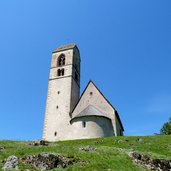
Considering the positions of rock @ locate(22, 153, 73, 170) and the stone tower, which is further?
the stone tower

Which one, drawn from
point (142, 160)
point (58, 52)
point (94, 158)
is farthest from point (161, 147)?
point (58, 52)

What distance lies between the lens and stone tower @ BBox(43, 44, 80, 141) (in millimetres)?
47013

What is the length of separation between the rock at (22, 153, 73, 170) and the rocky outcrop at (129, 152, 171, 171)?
19.0ft

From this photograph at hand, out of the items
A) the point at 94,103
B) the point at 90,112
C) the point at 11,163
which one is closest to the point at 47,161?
the point at 11,163

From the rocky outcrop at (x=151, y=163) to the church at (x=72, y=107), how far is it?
68.3 feet

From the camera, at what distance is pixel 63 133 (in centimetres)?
4591

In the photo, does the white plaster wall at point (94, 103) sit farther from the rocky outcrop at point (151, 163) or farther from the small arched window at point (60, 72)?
the rocky outcrop at point (151, 163)

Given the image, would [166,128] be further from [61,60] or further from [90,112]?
[61,60]

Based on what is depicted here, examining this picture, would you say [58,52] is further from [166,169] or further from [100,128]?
[166,169]

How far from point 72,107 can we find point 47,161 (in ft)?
100

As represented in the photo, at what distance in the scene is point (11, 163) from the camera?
18047 mm

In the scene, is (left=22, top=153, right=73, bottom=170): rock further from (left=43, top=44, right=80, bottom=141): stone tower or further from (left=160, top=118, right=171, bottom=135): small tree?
(left=160, top=118, right=171, bottom=135): small tree

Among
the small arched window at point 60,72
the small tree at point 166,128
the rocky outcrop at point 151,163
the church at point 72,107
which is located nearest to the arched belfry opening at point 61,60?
the church at point 72,107

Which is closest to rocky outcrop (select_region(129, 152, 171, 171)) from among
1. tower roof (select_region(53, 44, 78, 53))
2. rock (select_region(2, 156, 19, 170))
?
rock (select_region(2, 156, 19, 170))
